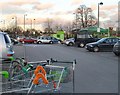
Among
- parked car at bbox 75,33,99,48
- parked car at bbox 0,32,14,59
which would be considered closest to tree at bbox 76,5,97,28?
parked car at bbox 75,33,99,48

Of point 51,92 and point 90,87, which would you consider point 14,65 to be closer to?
point 51,92

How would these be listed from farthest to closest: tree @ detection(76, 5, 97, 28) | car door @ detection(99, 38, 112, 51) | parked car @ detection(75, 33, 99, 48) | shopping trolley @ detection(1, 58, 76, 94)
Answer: tree @ detection(76, 5, 97, 28), parked car @ detection(75, 33, 99, 48), car door @ detection(99, 38, 112, 51), shopping trolley @ detection(1, 58, 76, 94)

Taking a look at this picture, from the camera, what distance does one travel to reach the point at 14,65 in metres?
7.77

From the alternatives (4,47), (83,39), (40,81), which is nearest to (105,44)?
(83,39)

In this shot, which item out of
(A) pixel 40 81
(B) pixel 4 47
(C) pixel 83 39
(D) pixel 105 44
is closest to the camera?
(A) pixel 40 81

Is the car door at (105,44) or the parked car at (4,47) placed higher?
the parked car at (4,47)

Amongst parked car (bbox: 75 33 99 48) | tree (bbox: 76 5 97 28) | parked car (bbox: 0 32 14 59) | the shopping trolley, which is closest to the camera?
the shopping trolley

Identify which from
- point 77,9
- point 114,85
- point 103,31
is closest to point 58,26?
point 77,9

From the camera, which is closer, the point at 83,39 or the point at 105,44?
the point at 105,44

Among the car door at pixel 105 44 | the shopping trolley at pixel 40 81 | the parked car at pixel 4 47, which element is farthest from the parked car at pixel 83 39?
the shopping trolley at pixel 40 81

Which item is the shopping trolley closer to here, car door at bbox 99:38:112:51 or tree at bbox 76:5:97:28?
car door at bbox 99:38:112:51

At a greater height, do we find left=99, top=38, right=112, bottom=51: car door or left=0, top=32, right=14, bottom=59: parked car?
left=0, top=32, right=14, bottom=59: parked car

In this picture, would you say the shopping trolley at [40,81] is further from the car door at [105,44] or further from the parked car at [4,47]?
the car door at [105,44]

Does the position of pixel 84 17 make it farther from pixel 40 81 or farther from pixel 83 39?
pixel 40 81
